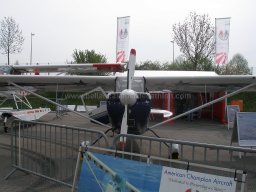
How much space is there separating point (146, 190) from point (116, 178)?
333mm

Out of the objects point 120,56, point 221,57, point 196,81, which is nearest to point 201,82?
point 196,81

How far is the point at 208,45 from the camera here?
3094cm

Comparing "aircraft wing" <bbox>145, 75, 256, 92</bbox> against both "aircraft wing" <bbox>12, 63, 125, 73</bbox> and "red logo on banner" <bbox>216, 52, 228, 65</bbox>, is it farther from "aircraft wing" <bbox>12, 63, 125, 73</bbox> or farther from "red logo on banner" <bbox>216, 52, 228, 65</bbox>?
"red logo on banner" <bbox>216, 52, 228, 65</bbox>

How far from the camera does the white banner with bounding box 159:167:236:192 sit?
2582 millimetres

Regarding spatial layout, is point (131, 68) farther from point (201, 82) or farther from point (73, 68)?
point (73, 68)

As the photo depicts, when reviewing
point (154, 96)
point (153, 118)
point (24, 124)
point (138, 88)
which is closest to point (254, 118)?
point (138, 88)

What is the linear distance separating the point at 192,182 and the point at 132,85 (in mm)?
5528

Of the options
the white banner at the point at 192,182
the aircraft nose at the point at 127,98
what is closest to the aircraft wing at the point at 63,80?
the aircraft nose at the point at 127,98

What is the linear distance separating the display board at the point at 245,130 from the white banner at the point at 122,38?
48.5 ft

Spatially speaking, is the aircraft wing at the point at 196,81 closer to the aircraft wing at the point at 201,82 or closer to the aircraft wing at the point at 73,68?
the aircraft wing at the point at 201,82

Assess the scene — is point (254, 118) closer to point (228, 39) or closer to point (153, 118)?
point (153, 118)

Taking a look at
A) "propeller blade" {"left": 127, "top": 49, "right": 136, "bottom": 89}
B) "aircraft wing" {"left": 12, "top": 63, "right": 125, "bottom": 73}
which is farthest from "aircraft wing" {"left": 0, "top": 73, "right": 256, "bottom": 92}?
"propeller blade" {"left": 127, "top": 49, "right": 136, "bottom": 89}

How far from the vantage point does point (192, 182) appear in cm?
274

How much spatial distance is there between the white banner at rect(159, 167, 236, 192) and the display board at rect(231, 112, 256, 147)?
508cm
